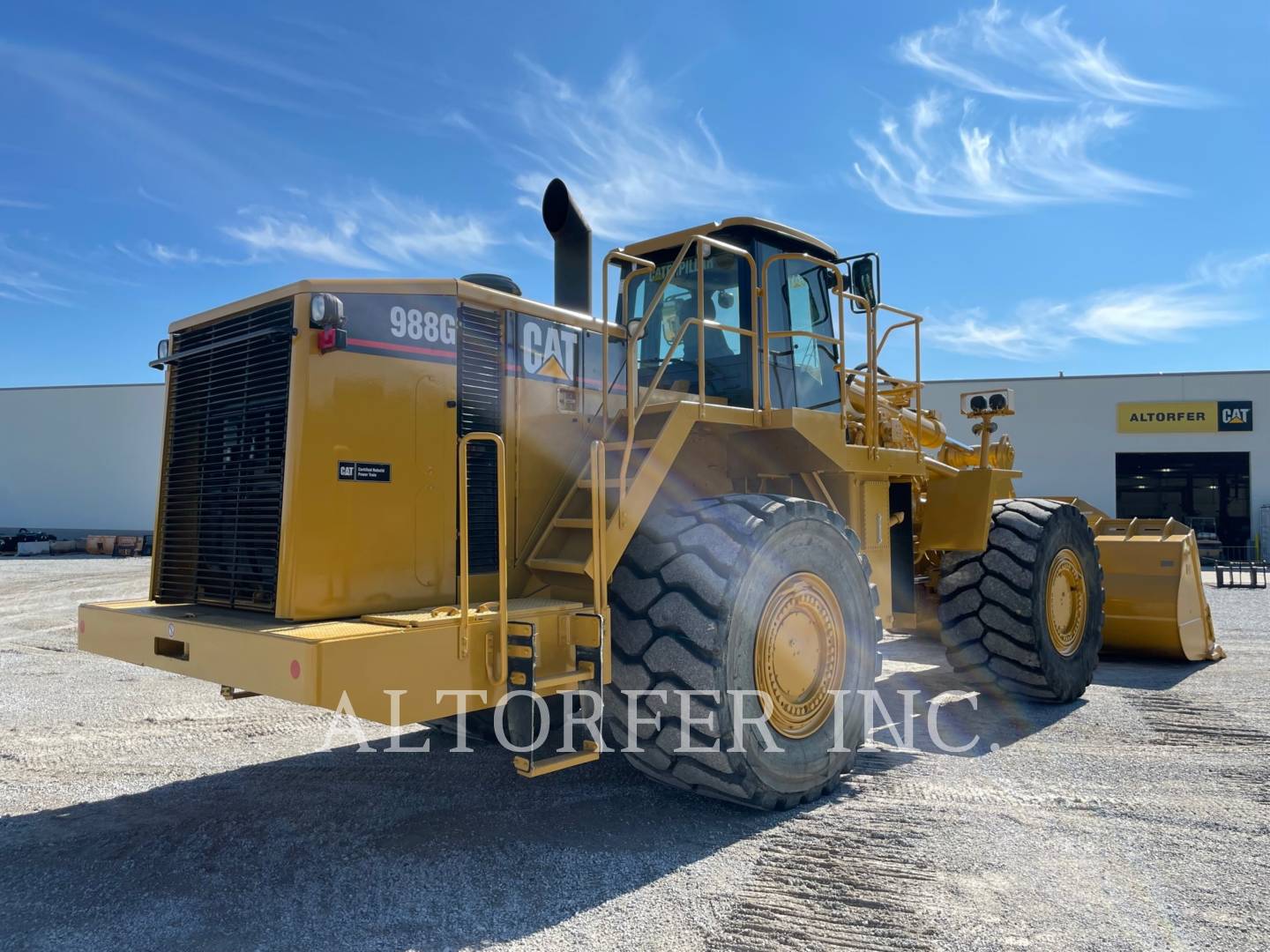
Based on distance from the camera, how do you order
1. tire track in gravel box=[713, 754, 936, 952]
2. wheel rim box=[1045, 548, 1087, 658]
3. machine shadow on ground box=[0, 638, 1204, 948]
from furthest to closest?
wheel rim box=[1045, 548, 1087, 658] < machine shadow on ground box=[0, 638, 1204, 948] < tire track in gravel box=[713, 754, 936, 952]

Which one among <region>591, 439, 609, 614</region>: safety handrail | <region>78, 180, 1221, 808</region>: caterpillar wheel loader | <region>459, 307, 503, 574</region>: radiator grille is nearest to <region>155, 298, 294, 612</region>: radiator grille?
<region>78, 180, 1221, 808</region>: caterpillar wheel loader

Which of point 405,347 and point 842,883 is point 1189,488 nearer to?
point 842,883

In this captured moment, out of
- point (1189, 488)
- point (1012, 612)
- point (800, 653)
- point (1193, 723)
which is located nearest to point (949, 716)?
point (1012, 612)

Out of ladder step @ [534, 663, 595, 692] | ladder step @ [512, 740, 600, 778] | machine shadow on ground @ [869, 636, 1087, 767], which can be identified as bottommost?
machine shadow on ground @ [869, 636, 1087, 767]

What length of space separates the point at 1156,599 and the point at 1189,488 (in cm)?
2403

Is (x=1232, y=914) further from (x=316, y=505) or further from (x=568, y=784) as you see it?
(x=316, y=505)

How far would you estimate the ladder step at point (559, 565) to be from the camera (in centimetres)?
438

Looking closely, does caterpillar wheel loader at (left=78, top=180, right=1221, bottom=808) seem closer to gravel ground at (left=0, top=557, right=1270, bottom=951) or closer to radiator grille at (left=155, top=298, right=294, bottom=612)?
radiator grille at (left=155, top=298, right=294, bottom=612)

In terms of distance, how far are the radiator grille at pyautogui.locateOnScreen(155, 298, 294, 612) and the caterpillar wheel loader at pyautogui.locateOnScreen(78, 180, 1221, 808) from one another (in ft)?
0.05

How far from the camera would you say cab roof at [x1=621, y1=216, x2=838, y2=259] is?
19.1 ft

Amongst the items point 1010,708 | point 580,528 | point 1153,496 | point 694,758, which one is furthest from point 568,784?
point 1153,496

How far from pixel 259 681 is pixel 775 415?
3020 millimetres

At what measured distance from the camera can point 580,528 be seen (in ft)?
15.7

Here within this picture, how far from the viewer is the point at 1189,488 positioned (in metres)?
29.4
